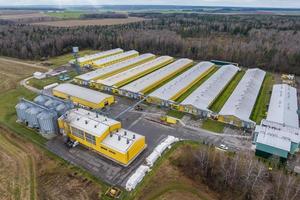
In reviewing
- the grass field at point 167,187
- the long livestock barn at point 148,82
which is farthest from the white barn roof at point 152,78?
the grass field at point 167,187

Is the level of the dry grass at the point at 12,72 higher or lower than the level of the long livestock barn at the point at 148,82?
lower

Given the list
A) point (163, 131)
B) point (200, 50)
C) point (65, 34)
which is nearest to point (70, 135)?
point (163, 131)

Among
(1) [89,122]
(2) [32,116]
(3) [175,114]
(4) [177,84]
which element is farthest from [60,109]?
(4) [177,84]

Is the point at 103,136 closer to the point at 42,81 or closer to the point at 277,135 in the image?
the point at 277,135

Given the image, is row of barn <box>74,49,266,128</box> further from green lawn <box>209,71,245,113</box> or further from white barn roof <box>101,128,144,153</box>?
white barn roof <box>101,128,144,153</box>

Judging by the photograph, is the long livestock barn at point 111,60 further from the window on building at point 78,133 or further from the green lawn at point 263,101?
the green lawn at point 263,101

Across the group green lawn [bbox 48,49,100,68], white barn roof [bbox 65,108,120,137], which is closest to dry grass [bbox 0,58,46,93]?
green lawn [bbox 48,49,100,68]
